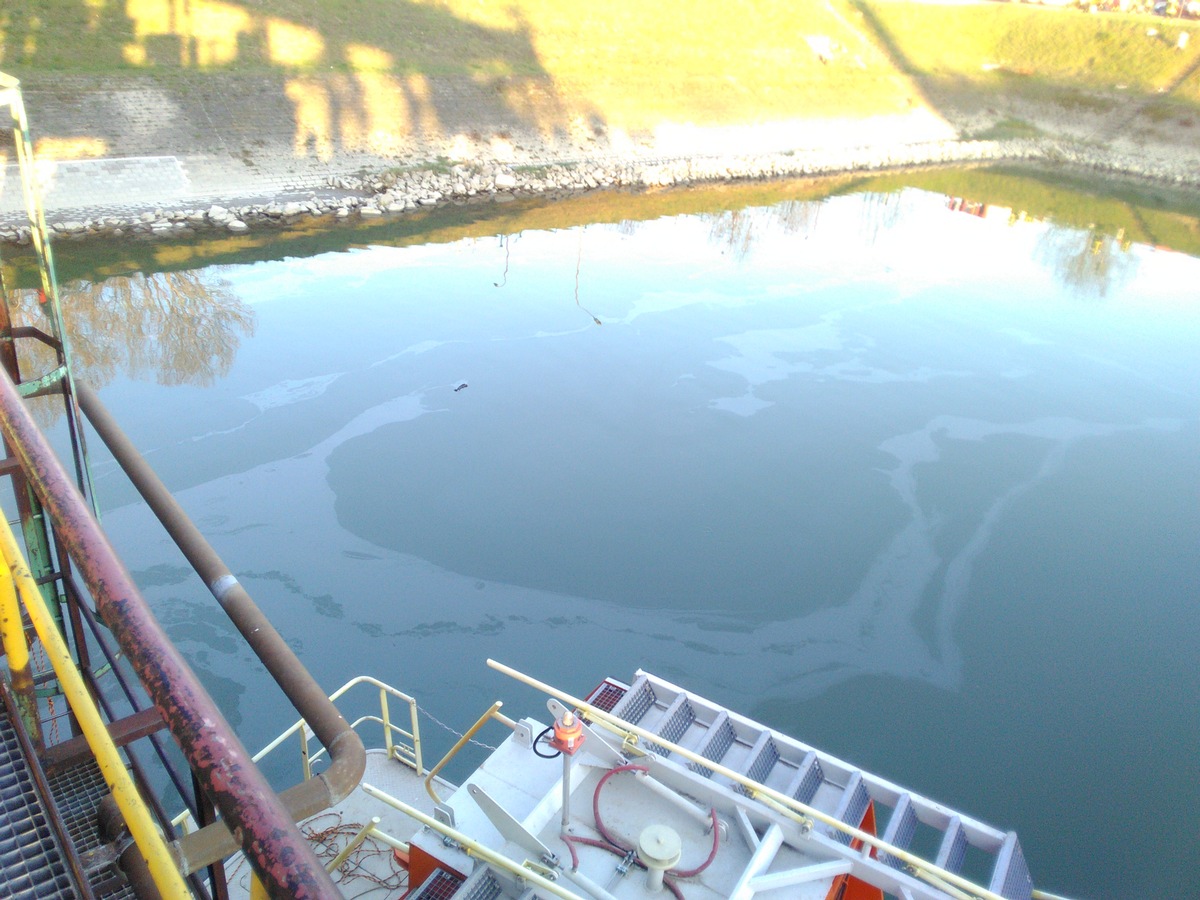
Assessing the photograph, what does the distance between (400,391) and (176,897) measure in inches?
460

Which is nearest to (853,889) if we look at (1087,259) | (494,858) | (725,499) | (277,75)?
(494,858)

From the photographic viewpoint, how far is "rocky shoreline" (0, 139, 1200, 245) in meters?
19.7

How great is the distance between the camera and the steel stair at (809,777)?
4371 mm

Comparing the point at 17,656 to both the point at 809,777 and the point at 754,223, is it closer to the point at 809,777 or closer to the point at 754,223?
the point at 809,777

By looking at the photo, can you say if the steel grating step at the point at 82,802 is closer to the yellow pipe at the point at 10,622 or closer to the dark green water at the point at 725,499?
the yellow pipe at the point at 10,622

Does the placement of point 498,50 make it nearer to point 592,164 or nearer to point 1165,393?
point 592,164

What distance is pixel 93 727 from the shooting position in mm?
1408

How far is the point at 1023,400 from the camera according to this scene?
1388 centimetres

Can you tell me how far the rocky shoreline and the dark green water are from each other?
1.93 m

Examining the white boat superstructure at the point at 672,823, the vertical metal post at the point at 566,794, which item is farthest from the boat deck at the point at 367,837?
the vertical metal post at the point at 566,794

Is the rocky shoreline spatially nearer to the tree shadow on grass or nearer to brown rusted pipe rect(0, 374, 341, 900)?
the tree shadow on grass

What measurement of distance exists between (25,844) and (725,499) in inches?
356

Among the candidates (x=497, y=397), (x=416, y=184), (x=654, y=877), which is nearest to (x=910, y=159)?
(x=416, y=184)

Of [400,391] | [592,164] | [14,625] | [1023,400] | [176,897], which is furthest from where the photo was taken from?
[592,164]
